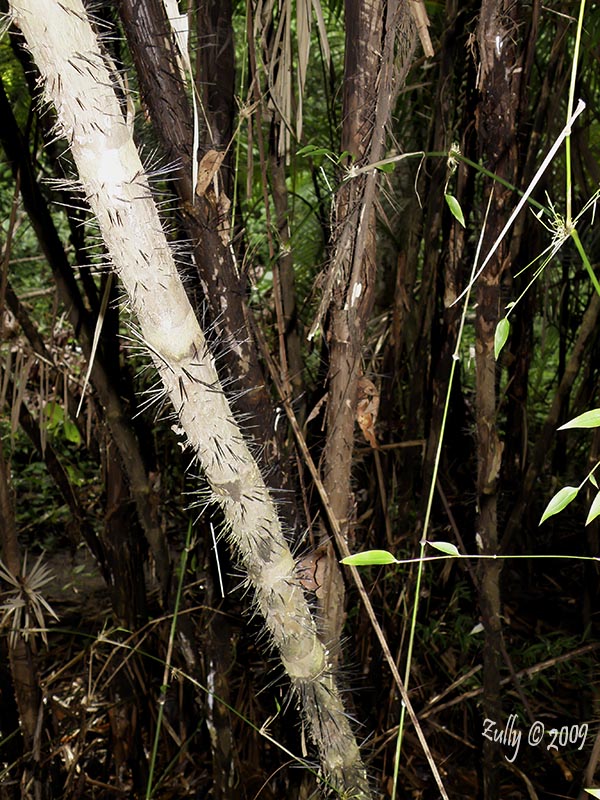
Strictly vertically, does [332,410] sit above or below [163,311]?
below

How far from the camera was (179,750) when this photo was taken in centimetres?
104

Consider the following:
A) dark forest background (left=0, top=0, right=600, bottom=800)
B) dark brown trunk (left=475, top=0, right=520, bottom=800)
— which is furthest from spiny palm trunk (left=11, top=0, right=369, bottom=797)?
dark brown trunk (left=475, top=0, right=520, bottom=800)

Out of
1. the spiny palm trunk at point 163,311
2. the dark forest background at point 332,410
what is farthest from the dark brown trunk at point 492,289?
the spiny palm trunk at point 163,311

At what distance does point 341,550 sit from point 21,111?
101 centimetres

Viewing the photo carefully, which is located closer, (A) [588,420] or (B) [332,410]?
(A) [588,420]

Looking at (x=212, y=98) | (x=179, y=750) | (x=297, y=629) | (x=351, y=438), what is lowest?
(x=179, y=750)

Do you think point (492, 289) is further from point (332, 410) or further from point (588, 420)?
point (588, 420)

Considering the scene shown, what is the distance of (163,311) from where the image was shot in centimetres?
46

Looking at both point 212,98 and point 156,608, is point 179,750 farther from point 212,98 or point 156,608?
point 212,98

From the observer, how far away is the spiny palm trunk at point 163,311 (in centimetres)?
41

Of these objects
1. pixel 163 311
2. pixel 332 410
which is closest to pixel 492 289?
pixel 332 410

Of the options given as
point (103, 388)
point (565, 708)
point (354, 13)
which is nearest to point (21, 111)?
point (103, 388)

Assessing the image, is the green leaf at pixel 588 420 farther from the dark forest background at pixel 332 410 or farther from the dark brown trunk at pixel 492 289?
the dark brown trunk at pixel 492 289

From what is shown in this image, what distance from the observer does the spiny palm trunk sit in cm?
41
